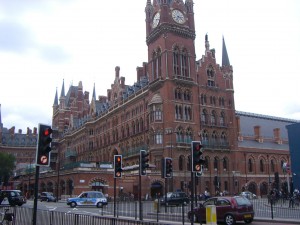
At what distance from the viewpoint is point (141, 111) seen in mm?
67062

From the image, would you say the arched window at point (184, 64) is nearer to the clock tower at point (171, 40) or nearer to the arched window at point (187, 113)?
the clock tower at point (171, 40)

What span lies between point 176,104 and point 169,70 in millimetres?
5670

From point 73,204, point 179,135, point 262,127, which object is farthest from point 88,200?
point 262,127

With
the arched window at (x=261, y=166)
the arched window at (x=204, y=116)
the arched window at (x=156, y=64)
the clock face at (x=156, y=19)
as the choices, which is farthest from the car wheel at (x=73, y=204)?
the arched window at (x=261, y=166)

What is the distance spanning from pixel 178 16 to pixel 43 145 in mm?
53524

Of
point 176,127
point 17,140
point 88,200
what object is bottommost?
point 88,200

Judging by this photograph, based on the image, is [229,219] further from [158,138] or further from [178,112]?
[178,112]

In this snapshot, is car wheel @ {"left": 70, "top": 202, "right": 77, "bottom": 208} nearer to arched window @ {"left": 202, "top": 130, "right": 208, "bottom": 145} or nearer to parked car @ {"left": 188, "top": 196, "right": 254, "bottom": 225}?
parked car @ {"left": 188, "top": 196, "right": 254, "bottom": 225}

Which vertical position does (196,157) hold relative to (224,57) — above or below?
below

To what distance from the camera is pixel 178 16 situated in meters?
63.5

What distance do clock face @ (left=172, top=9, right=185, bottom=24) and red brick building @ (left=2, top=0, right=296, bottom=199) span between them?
20 cm

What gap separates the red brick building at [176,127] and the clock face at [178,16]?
0.20 metres

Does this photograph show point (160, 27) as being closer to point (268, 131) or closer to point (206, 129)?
point (206, 129)

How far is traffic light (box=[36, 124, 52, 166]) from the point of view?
44.8 feet
